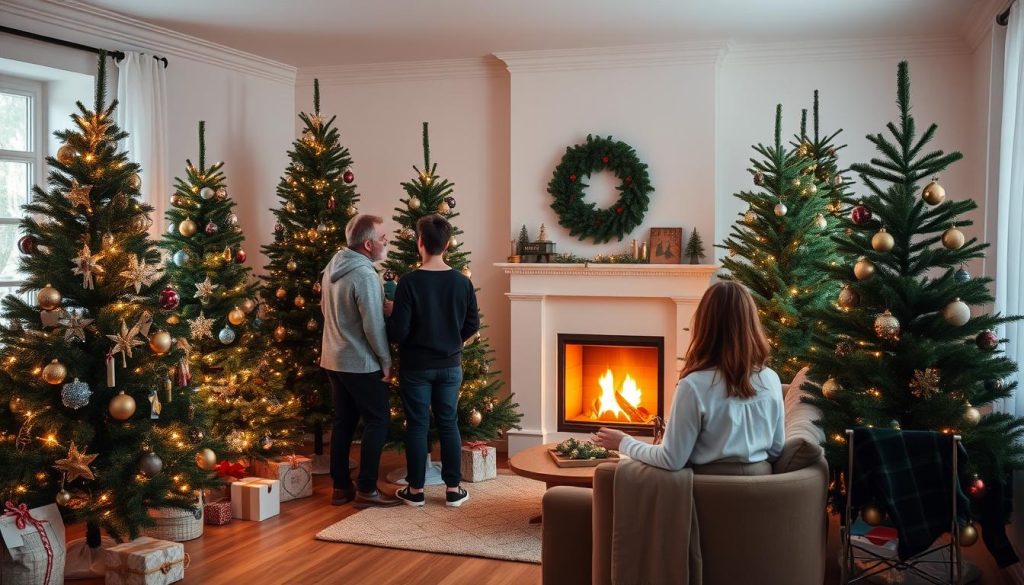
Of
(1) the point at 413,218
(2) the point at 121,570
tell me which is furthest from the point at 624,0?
(2) the point at 121,570

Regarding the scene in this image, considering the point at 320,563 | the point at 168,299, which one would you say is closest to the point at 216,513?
the point at 320,563

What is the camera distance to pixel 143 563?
145 inches

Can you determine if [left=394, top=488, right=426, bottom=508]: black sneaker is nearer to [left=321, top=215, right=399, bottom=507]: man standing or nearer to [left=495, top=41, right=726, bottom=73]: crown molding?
[left=321, top=215, right=399, bottom=507]: man standing

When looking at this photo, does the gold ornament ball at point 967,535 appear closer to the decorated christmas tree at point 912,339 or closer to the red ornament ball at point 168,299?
the decorated christmas tree at point 912,339

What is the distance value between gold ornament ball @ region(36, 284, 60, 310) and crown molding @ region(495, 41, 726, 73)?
12.2ft

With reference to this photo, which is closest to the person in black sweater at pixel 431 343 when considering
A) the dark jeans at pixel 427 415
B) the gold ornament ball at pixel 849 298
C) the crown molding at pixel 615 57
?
the dark jeans at pixel 427 415

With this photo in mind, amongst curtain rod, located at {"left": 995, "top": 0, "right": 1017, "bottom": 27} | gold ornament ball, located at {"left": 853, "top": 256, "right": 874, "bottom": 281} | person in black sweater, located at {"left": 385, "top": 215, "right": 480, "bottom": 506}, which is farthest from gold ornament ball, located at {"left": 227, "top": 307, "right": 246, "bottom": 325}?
curtain rod, located at {"left": 995, "top": 0, "right": 1017, "bottom": 27}

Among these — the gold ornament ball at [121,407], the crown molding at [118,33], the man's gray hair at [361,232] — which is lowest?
the gold ornament ball at [121,407]

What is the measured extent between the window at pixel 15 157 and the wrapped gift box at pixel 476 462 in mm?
2827

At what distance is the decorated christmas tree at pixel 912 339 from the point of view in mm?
3455

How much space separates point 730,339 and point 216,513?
3047mm

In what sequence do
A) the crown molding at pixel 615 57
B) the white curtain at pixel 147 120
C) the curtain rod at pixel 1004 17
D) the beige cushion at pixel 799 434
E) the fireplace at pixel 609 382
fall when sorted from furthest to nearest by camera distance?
1. the fireplace at pixel 609 382
2. the crown molding at pixel 615 57
3. the white curtain at pixel 147 120
4. the curtain rod at pixel 1004 17
5. the beige cushion at pixel 799 434

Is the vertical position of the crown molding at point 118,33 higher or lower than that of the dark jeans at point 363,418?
higher

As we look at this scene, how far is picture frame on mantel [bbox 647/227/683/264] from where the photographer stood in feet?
20.4
